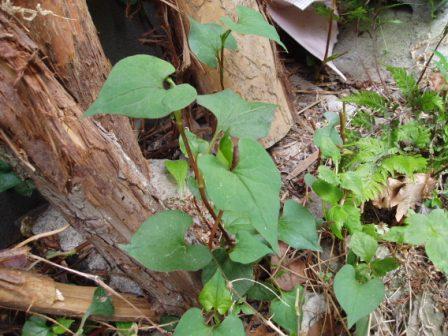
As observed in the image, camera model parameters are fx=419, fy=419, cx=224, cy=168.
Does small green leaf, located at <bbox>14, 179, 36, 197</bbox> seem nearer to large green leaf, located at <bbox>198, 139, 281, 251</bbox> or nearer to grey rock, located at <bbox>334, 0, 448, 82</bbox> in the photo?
large green leaf, located at <bbox>198, 139, 281, 251</bbox>

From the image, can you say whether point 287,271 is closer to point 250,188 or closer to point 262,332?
point 262,332

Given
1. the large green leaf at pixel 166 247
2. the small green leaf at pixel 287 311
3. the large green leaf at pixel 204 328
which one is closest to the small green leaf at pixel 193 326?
the large green leaf at pixel 204 328

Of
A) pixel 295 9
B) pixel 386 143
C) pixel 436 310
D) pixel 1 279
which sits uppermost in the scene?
pixel 295 9

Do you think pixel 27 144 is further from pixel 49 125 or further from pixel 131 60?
pixel 131 60

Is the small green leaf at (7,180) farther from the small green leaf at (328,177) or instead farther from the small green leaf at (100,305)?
the small green leaf at (328,177)

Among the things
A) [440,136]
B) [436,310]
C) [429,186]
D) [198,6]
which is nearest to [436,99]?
[440,136]

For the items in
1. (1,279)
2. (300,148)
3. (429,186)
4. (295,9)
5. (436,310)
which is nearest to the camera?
(1,279)
